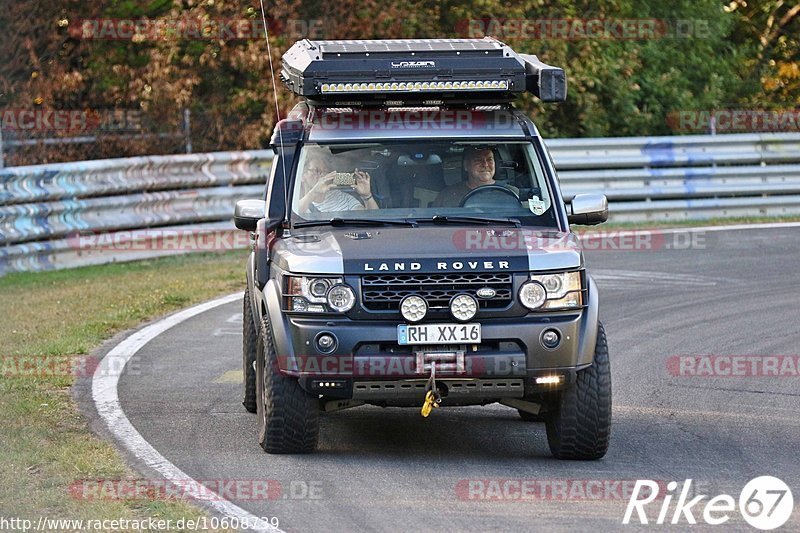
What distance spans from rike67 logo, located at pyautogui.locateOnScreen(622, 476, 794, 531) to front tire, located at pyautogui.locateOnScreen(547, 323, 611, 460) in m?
0.53

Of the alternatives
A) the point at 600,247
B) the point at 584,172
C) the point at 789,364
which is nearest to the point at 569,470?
the point at 789,364

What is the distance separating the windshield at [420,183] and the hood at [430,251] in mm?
329

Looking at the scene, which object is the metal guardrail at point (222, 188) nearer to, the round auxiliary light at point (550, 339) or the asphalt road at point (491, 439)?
the asphalt road at point (491, 439)

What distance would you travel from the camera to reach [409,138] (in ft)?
30.1

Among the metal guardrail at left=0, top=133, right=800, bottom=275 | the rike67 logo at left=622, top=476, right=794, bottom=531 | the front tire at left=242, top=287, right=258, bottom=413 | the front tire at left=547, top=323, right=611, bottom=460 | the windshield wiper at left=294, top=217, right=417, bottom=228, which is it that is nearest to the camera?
the rike67 logo at left=622, top=476, right=794, bottom=531

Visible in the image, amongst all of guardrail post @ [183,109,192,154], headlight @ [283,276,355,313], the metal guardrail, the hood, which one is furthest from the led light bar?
guardrail post @ [183,109,192,154]

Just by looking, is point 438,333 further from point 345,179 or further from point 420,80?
point 420,80

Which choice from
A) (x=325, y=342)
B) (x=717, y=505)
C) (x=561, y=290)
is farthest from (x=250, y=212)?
(x=717, y=505)

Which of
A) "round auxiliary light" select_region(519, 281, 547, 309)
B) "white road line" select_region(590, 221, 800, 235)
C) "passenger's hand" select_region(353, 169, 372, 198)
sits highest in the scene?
"passenger's hand" select_region(353, 169, 372, 198)

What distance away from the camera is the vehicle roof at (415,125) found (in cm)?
921

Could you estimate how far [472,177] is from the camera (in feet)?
29.9

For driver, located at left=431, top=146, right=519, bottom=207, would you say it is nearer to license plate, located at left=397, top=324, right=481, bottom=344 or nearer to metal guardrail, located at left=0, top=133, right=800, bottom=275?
license plate, located at left=397, top=324, right=481, bottom=344

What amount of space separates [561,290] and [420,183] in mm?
1317

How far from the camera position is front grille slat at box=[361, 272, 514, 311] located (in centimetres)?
810
